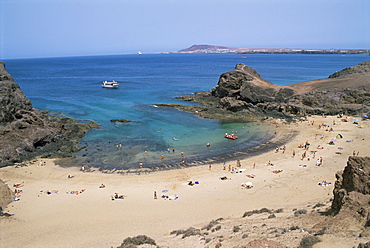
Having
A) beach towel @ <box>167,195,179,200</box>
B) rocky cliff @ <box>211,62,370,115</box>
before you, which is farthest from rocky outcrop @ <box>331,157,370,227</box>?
rocky cliff @ <box>211,62,370,115</box>

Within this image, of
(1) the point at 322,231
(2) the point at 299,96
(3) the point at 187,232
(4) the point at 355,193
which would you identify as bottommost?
(3) the point at 187,232

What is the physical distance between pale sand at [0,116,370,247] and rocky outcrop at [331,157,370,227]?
183 inches

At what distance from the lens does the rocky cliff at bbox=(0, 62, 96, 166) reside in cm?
2772

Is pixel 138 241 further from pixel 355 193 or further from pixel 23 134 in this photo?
pixel 23 134

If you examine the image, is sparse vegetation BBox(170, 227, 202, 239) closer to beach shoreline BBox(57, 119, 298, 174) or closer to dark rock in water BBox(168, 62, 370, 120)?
beach shoreline BBox(57, 119, 298, 174)

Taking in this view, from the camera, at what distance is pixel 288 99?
151ft

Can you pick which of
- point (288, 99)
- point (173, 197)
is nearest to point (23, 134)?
point (173, 197)

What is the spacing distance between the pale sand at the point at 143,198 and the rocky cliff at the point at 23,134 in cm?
266

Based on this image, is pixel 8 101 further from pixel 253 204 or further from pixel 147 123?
pixel 253 204

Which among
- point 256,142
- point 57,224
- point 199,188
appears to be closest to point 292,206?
point 199,188

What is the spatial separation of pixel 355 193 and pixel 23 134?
99.7 ft

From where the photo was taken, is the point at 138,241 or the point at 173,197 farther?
the point at 173,197

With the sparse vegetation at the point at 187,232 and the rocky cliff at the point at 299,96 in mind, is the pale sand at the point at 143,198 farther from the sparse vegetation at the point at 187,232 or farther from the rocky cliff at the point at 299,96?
the rocky cliff at the point at 299,96

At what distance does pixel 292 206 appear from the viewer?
16406 millimetres
